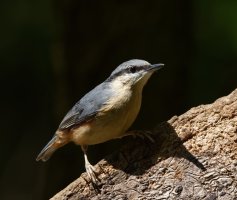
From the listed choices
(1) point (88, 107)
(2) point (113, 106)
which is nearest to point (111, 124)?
(2) point (113, 106)

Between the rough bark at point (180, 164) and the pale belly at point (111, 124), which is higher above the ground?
the pale belly at point (111, 124)

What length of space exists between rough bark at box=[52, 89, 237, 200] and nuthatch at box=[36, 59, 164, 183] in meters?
0.21

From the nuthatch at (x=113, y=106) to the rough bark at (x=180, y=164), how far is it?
21 cm

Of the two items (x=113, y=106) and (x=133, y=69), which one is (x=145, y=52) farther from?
(x=113, y=106)

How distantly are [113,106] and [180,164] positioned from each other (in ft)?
2.11

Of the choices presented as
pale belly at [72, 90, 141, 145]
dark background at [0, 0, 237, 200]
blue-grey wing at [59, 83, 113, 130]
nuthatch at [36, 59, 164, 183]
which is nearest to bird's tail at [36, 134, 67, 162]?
blue-grey wing at [59, 83, 113, 130]

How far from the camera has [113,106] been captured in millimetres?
3975

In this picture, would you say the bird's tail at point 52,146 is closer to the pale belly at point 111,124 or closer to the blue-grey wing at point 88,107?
the blue-grey wing at point 88,107

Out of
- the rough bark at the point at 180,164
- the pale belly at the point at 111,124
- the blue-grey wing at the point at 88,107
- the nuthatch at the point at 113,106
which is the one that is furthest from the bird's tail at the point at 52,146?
the rough bark at the point at 180,164

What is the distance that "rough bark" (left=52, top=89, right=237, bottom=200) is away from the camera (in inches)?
140

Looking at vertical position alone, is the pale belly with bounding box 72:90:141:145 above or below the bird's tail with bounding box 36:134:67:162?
above

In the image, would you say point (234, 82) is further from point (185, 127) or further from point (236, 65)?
point (185, 127)

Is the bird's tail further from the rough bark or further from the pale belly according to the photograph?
the rough bark

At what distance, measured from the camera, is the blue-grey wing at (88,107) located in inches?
159
